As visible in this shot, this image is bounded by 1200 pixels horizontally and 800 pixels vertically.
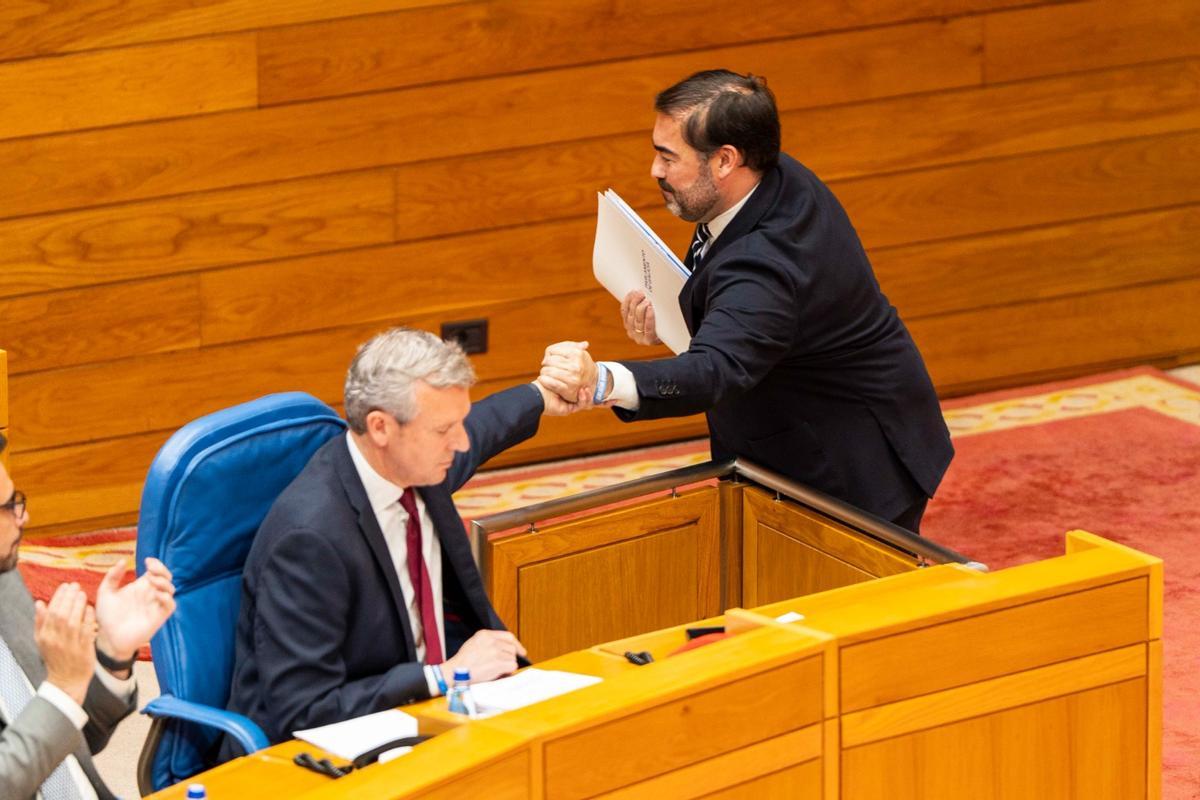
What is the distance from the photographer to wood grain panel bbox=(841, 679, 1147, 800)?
3137mm

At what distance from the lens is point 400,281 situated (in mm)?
5699

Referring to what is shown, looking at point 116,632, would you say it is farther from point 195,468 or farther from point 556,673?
point 556,673

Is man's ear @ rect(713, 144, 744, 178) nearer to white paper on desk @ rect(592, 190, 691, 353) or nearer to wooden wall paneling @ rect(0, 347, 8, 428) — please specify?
white paper on desk @ rect(592, 190, 691, 353)

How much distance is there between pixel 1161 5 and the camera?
21.2ft

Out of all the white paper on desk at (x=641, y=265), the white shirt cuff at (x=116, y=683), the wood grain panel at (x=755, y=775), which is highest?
the white paper on desk at (x=641, y=265)

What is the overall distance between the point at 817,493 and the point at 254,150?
2.19 meters

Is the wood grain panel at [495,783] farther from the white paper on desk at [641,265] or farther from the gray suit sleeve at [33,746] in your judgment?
the white paper on desk at [641,265]

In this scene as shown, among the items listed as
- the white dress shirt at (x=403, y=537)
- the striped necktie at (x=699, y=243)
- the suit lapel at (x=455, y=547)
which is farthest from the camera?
the striped necktie at (x=699, y=243)

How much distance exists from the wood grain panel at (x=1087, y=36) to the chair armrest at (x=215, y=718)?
3863mm

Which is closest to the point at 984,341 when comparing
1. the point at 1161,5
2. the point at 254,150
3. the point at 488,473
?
the point at 1161,5

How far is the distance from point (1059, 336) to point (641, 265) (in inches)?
113

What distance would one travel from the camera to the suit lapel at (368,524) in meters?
3.20

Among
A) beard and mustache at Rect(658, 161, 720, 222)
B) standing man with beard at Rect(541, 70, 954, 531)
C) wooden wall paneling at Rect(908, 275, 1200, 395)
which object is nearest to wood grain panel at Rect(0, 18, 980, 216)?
wooden wall paneling at Rect(908, 275, 1200, 395)

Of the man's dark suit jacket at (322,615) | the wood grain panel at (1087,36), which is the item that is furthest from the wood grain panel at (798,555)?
the wood grain panel at (1087,36)
